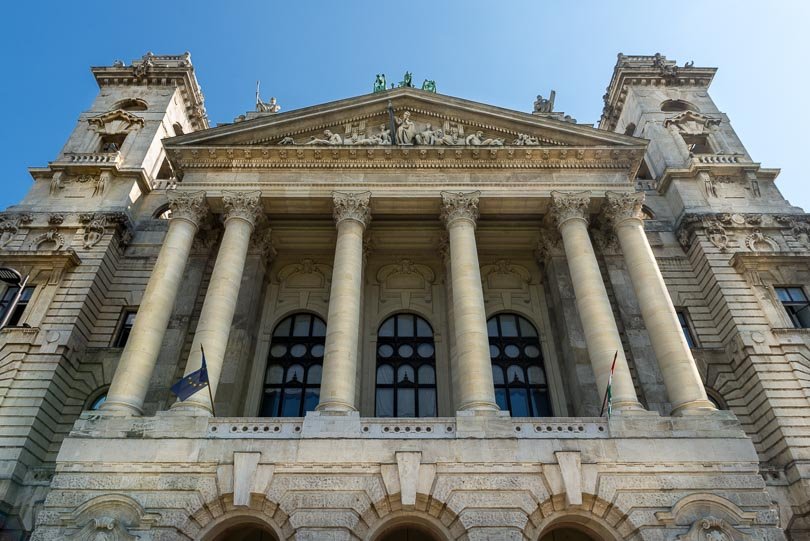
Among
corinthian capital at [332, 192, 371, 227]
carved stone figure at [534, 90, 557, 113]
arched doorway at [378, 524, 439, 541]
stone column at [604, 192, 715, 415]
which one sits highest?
carved stone figure at [534, 90, 557, 113]

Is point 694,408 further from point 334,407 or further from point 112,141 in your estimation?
point 112,141

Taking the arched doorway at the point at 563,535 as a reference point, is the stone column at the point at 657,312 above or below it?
above

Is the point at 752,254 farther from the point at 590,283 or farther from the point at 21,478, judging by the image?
the point at 21,478

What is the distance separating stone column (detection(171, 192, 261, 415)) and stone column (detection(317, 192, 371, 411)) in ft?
12.0

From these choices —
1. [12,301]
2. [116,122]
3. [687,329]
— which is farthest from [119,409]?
[687,329]

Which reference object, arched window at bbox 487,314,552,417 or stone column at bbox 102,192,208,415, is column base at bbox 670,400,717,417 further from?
stone column at bbox 102,192,208,415

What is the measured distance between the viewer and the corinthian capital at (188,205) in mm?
23812

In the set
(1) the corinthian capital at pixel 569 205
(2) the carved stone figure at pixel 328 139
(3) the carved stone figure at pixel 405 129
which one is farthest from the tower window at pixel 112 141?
(1) the corinthian capital at pixel 569 205

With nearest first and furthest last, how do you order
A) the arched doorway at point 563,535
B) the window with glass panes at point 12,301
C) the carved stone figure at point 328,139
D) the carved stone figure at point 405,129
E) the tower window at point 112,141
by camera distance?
the arched doorway at point 563,535 → the window with glass panes at point 12,301 → the carved stone figure at point 328,139 → the carved stone figure at point 405,129 → the tower window at point 112,141

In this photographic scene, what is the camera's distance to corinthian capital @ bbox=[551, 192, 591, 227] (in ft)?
78.2

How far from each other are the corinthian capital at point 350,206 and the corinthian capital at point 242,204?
3.43m

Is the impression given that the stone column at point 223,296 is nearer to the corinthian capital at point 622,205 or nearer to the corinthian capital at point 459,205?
the corinthian capital at point 459,205

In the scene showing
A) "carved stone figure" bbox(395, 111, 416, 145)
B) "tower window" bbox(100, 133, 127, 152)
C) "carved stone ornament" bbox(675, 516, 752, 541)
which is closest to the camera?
"carved stone ornament" bbox(675, 516, 752, 541)

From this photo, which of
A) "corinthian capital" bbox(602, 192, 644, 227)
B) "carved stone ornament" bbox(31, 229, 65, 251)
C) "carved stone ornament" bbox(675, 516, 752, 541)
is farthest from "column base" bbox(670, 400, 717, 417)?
"carved stone ornament" bbox(31, 229, 65, 251)
